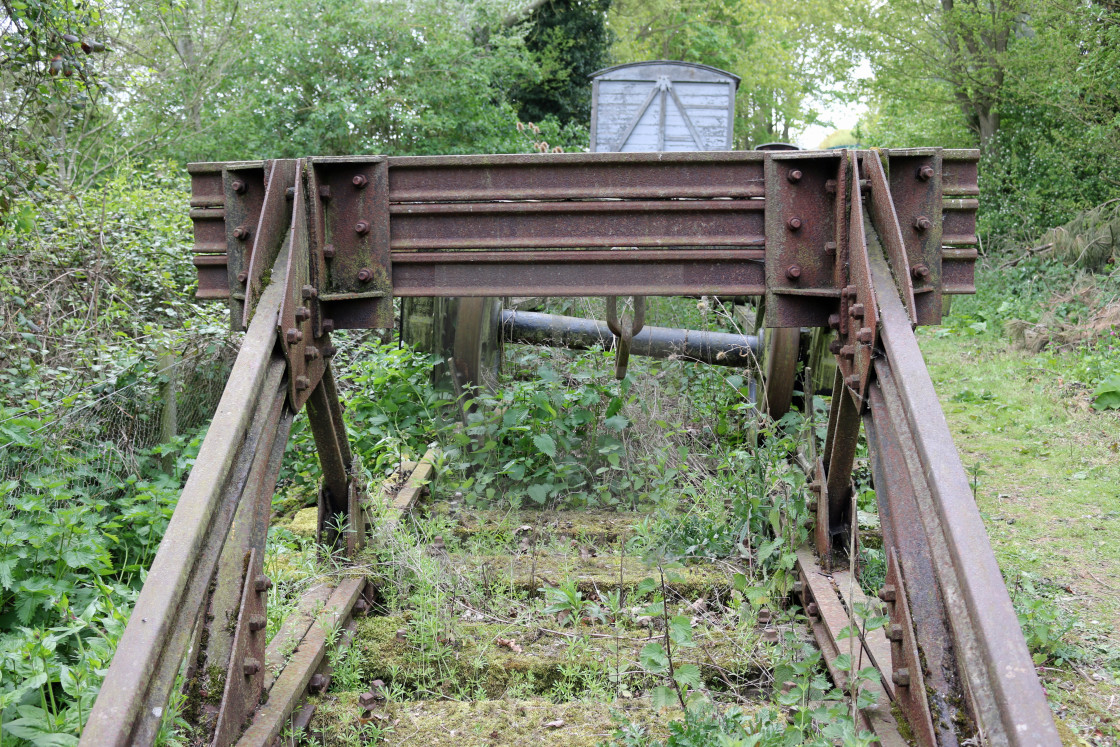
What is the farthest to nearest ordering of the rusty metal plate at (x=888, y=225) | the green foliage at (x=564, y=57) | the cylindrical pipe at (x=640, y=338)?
the green foliage at (x=564, y=57) → the cylindrical pipe at (x=640, y=338) → the rusty metal plate at (x=888, y=225)

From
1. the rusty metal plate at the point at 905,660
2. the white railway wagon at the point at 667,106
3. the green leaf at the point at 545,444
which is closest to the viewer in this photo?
the rusty metal plate at the point at 905,660

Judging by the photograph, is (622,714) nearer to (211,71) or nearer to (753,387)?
(753,387)

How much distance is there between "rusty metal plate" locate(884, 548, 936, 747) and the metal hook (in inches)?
76.1

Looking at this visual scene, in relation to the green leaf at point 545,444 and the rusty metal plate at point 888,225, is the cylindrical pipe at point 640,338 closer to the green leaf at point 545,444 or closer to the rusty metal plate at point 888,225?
the green leaf at point 545,444

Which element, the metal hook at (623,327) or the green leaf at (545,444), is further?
the green leaf at (545,444)

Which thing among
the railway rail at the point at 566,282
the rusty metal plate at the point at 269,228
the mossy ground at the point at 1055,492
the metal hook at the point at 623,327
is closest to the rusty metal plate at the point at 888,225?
the railway rail at the point at 566,282

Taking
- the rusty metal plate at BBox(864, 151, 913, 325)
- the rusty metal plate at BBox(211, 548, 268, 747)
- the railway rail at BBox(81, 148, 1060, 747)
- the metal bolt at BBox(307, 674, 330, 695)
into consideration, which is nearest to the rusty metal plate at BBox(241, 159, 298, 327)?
the railway rail at BBox(81, 148, 1060, 747)

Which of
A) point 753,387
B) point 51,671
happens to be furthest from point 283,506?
point 753,387

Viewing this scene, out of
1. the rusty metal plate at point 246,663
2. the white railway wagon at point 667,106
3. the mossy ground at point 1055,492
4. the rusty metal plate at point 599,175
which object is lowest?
the mossy ground at point 1055,492

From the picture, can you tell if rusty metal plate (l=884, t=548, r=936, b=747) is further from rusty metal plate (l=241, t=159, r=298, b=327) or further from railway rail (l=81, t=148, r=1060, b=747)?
rusty metal plate (l=241, t=159, r=298, b=327)

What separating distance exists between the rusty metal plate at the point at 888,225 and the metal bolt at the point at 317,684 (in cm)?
229

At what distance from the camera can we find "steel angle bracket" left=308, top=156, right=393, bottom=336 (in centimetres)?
331

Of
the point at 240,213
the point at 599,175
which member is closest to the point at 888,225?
the point at 599,175

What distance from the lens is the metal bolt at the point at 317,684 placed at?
9.66 feet
